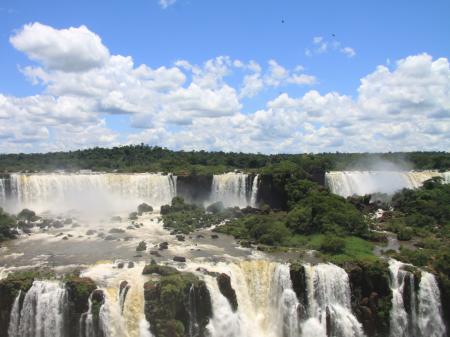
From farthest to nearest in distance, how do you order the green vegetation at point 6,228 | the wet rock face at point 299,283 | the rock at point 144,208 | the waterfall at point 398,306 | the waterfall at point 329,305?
the rock at point 144,208 → the green vegetation at point 6,228 → the waterfall at point 398,306 → the wet rock face at point 299,283 → the waterfall at point 329,305

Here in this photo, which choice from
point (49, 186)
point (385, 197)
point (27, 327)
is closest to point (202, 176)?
point (49, 186)

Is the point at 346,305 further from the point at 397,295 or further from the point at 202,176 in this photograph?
the point at 202,176

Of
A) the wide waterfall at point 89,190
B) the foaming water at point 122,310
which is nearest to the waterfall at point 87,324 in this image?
the foaming water at point 122,310

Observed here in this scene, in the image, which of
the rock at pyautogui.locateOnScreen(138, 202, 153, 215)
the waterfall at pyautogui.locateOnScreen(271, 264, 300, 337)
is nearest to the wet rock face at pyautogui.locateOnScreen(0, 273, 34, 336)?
the waterfall at pyautogui.locateOnScreen(271, 264, 300, 337)

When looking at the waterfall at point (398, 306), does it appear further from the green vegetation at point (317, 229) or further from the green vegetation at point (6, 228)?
the green vegetation at point (6, 228)

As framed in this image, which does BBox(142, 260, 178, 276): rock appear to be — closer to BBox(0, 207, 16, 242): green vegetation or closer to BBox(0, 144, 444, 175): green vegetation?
BBox(0, 207, 16, 242): green vegetation

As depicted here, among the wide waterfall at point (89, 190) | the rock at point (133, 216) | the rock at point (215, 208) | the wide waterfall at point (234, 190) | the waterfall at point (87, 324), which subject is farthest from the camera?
the wide waterfall at point (234, 190)
